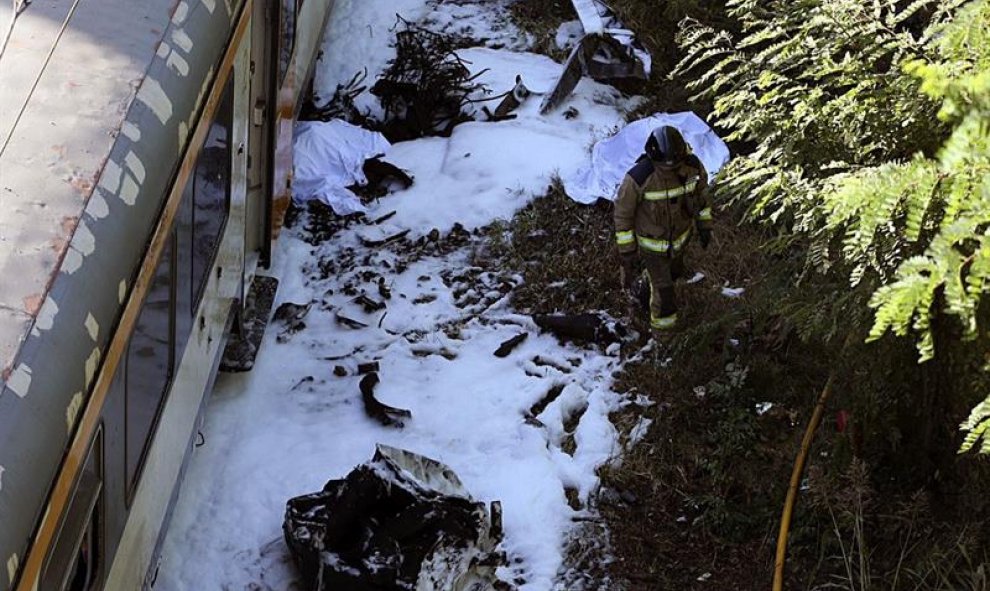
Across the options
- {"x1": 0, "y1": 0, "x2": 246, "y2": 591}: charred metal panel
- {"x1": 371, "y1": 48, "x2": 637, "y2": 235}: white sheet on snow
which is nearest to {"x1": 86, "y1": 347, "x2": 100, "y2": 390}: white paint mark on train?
{"x1": 0, "y1": 0, "x2": 246, "y2": 591}: charred metal panel

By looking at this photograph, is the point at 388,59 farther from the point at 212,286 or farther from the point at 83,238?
the point at 83,238

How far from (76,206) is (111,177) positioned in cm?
25

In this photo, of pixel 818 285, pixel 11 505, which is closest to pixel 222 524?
pixel 818 285

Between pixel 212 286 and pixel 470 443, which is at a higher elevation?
pixel 212 286

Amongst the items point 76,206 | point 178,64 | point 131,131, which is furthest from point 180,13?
point 76,206

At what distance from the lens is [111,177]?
153 inches

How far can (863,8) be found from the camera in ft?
19.0

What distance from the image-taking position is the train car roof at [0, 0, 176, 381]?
3400 mm

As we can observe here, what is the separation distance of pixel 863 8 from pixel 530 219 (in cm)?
416

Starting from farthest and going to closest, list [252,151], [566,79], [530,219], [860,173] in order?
[566,79]
[530,219]
[252,151]
[860,173]

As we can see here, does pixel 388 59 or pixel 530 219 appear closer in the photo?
pixel 530 219

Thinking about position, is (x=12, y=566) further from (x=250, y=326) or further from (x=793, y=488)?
(x=250, y=326)

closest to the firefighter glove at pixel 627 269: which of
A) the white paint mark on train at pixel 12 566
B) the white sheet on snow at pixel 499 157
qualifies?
the white sheet on snow at pixel 499 157

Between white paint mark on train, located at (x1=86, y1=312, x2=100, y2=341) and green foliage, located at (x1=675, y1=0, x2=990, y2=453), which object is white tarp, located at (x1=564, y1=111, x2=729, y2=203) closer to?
green foliage, located at (x1=675, y1=0, x2=990, y2=453)
